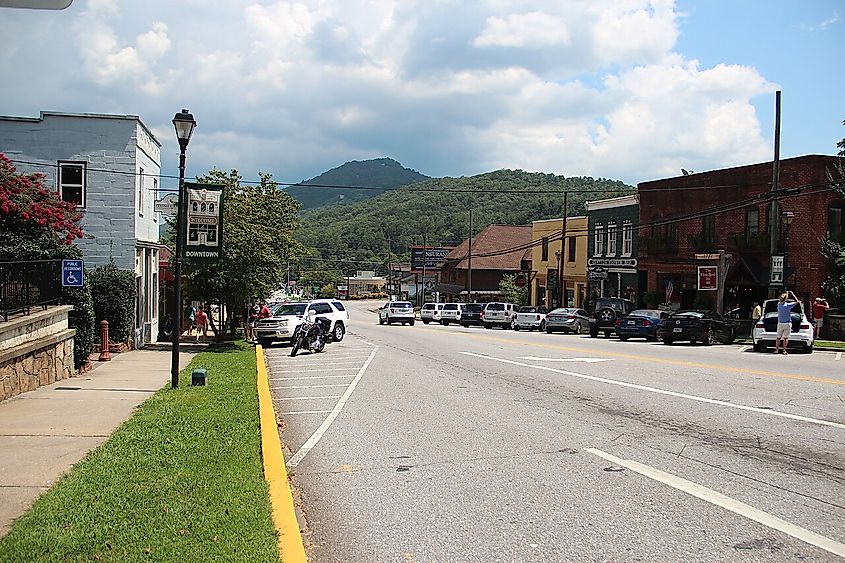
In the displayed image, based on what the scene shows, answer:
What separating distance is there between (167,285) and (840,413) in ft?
92.7

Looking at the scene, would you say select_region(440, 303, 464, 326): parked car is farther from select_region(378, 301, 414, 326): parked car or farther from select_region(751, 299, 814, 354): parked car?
select_region(751, 299, 814, 354): parked car

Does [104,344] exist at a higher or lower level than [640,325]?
lower

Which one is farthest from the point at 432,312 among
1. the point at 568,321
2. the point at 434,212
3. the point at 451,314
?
the point at 434,212

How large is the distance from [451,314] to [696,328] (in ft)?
104

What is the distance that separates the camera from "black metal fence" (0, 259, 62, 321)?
1493 centimetres

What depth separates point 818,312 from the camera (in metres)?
31.3

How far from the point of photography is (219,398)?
46.2ft

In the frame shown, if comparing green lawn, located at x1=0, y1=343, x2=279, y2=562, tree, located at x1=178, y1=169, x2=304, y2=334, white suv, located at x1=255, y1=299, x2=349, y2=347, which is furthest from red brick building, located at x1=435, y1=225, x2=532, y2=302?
green lawn, located at x1=0, y1=343, x2=279, y2=562

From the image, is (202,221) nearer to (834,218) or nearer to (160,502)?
(160,502)

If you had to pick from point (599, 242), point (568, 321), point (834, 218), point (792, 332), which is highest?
point (834, 218)

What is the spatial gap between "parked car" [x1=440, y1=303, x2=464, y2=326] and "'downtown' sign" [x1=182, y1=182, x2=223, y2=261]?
43.5m

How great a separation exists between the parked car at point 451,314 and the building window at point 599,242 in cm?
1077

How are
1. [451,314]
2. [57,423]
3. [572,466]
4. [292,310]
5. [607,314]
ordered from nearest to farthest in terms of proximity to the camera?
[572,466] < [57,423] < [292,310] < [607,314] < [451,314]

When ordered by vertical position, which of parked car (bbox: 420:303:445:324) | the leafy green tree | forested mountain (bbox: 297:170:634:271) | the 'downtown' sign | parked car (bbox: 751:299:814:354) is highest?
forested mountain (bbox: 297:170:634:271)
